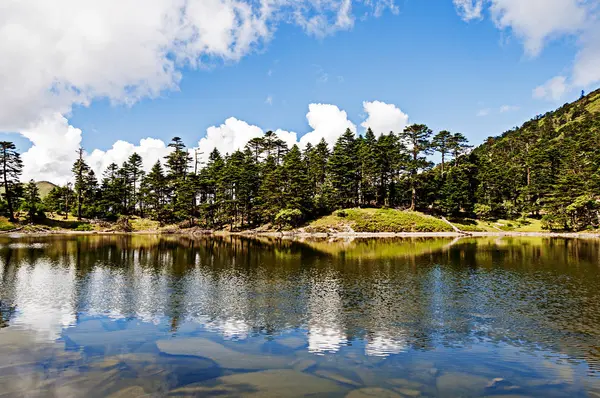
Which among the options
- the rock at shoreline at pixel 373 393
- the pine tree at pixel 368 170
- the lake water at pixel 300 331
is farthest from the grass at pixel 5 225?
the rock at shoreline at pixel 373 393

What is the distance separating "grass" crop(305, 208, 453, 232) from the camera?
76.7 meters

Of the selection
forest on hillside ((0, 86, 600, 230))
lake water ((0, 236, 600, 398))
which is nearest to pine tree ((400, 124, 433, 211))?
forest on hillside ((0, 86, 600, 230))

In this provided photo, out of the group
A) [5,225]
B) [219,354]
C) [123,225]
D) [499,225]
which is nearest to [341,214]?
[499,225]

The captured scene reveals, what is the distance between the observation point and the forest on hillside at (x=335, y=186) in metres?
80.8

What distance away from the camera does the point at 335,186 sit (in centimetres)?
8875

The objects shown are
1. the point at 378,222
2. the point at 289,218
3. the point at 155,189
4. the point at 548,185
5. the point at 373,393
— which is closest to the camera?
the point at 373,393

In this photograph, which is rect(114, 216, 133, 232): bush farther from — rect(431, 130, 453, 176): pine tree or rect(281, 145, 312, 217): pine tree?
rect(431, 130, 453, 176): pine tree

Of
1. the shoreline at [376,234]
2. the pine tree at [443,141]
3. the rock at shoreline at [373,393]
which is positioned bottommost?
the rock at shoreline at [373,393]

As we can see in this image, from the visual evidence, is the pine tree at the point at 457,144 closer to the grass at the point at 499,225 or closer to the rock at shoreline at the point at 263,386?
the grass at the point at 499,225

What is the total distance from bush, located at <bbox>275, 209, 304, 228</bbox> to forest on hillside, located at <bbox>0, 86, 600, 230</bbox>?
255 mm

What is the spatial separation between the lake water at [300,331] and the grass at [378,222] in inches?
1607

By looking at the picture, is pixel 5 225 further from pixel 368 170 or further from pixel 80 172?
pixel 368 170

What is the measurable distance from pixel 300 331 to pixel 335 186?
236 ft

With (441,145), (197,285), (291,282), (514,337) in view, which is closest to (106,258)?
(197,285)
